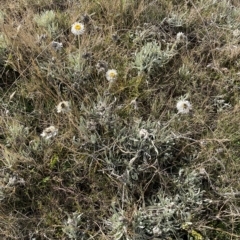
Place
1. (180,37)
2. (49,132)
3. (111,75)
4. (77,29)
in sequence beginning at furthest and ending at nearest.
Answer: (180,37) < (77,29) < (111,75) < (49,132)

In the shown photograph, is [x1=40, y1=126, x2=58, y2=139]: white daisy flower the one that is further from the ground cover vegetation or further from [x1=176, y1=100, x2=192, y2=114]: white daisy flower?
[x1=176, y1=100, x2=192, y2=114]: white daisy flower

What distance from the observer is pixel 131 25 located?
3359 mm

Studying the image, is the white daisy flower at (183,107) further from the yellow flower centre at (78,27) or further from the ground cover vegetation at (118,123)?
the yellow flower centre at (78,27)

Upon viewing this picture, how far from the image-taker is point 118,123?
8.32 ft

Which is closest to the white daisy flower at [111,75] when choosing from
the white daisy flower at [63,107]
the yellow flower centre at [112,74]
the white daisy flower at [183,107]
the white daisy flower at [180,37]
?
the yellow flower centre at [112,74]

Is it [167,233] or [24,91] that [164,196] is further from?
[24,91]

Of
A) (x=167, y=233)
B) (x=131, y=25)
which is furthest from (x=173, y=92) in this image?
(x=167, y=233)

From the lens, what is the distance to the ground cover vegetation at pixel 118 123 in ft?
7.36

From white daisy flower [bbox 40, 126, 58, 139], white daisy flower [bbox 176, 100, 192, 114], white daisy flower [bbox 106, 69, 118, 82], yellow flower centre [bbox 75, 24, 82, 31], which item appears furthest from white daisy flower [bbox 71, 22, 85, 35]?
white daisy flower [bbox 176, 100, 192, 114]

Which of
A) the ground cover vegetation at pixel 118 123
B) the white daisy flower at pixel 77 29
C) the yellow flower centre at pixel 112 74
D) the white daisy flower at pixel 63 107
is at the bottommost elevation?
the ground cover vegetation at pixel 118 123

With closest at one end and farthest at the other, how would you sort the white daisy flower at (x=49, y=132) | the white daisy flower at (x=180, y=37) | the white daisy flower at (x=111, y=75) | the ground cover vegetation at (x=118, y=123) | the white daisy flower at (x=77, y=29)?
the ground cover vegetation at (x=118, y=123) < the white daisy flower at (x=49, y=132) < the white daisy flower at (x=111, y=75) < the white daisy flower at (x=77, y=29) < the white daisy flower at (x=180, y=37)

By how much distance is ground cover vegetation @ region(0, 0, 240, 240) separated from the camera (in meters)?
2.24

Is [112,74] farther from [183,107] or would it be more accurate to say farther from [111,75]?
[183,107]

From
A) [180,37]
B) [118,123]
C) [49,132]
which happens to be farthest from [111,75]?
[180,37]
